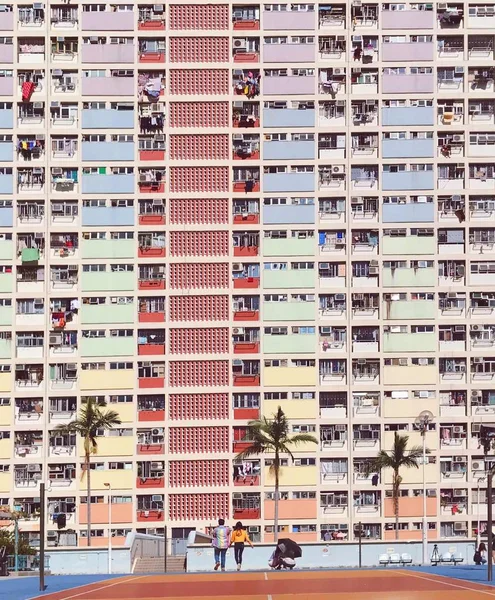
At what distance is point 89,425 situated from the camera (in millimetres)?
105062

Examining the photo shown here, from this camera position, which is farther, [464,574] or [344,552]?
[344,552]

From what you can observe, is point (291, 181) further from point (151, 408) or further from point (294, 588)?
point (294, 588)

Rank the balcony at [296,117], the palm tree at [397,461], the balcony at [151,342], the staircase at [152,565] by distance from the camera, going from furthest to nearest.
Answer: the balcony at [296,117] → the balcony at [151,342] → the palm tree at [397,461] → the staircase at [152,565]

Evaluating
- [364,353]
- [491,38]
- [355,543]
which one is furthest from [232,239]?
[355,543]

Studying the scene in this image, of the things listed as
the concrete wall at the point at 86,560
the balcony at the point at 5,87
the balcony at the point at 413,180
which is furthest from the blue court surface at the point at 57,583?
the balcony at the point at 5,87

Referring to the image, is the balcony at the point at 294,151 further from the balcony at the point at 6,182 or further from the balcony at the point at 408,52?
the balcony at the point at 6,182

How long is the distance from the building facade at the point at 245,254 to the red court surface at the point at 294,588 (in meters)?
57.0

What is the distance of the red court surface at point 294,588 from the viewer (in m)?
37.2

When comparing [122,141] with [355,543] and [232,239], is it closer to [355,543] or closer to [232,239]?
[232,239]

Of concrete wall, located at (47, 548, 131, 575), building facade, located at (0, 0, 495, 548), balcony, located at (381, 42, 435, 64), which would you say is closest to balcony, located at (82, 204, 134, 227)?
building facade, located at (0, 0, 495, 548)

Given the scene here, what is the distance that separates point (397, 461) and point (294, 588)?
64912 millimetres

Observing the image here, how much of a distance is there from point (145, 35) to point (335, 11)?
47.4 feet

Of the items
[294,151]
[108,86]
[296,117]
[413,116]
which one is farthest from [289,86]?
[108,86]

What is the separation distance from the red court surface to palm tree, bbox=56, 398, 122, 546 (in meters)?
53.6
